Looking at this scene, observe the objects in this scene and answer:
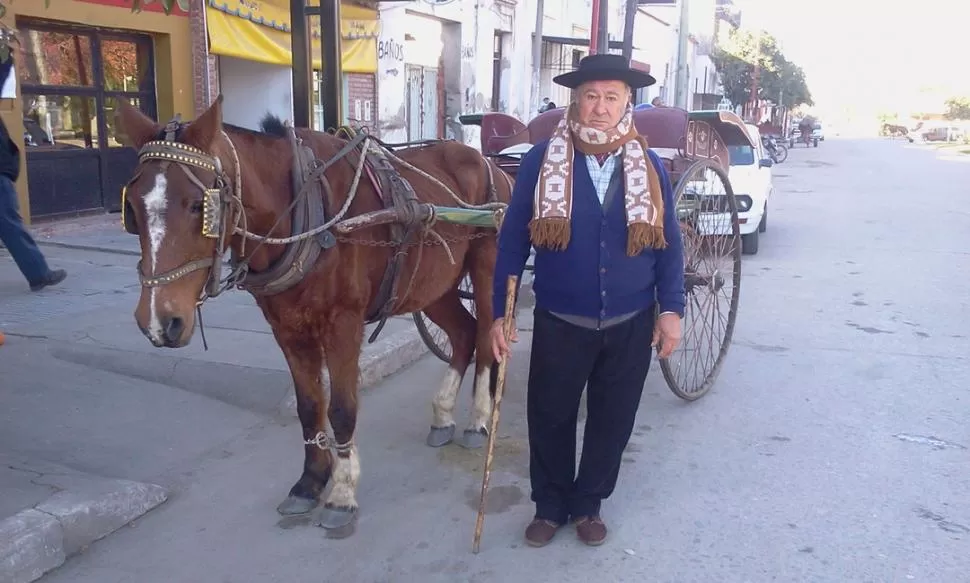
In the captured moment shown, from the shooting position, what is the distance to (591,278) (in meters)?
3.32

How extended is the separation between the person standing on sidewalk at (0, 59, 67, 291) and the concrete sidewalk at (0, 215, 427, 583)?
7.4 inches

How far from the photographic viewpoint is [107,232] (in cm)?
992

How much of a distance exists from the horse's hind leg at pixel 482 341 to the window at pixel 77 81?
6757 mm

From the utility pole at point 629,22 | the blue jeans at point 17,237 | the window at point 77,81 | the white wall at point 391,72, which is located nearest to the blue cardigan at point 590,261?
the blue jeans at point 17,237

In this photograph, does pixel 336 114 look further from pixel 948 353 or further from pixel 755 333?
pixel 948 353

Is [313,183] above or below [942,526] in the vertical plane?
above

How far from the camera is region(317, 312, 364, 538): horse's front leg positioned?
355 centimetres

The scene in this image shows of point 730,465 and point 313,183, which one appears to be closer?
point 313,183

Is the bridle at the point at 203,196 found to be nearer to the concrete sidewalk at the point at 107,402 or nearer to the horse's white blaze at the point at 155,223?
the horse's white blaze at the point at 155,223

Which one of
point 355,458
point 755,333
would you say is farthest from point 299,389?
point 755,333

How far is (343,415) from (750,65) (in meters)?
44.7

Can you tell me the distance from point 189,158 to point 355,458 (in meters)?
1.65

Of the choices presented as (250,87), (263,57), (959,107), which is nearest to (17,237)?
(263,57)

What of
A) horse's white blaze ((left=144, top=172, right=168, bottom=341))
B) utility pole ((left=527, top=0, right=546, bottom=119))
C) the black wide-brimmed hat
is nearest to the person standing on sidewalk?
horse's white blaze ((left=144, top=172, right=168, bottom=341))
